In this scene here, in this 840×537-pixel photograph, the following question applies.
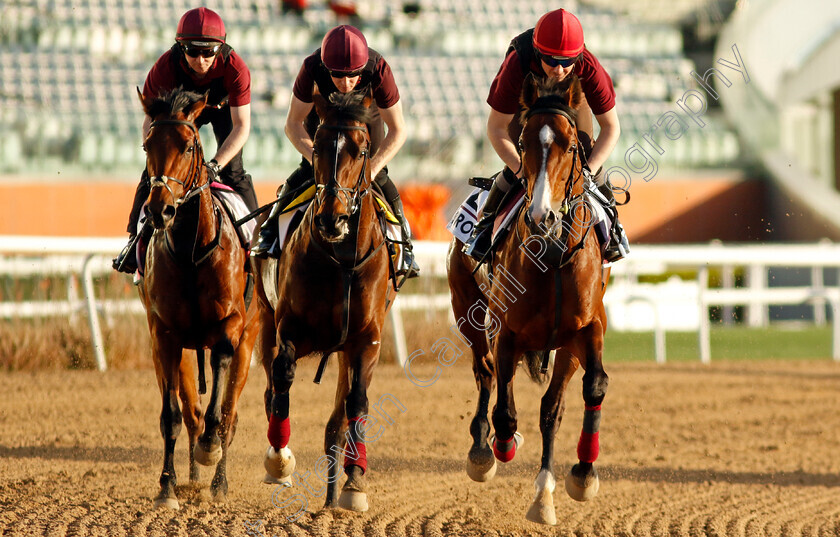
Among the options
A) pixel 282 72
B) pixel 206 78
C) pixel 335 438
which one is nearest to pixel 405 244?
pixel 335 438

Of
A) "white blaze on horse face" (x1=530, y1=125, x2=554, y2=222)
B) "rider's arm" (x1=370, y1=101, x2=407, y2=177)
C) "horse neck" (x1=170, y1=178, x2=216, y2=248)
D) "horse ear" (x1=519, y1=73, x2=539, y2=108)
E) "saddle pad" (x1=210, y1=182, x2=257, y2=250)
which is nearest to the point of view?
"white blaze on horse face" (x1=530, y1=125, x2=554, y2=222)

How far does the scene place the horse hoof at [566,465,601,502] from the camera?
4.71m

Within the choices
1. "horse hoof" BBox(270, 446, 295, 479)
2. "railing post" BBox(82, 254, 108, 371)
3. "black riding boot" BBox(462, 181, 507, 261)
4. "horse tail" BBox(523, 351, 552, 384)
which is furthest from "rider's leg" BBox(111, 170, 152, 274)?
"railing post" BBox(82, 254, 108, 371)

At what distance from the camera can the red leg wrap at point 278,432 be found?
4938 millimetres

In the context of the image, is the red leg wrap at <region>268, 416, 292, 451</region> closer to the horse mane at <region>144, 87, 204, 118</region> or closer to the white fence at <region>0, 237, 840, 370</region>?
the horse mane at <region>144, 87, 204, 118</region>

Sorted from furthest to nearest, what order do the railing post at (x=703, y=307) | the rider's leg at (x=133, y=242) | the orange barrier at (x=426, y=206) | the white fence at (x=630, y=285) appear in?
1. the orange barrier at (x=426, y=206)
2. the railing post at (x=703, y=307)
3. the white fence at (x=630, y=285)
4. the rider's leg at (x=133, y=242)

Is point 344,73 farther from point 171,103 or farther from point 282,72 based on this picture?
point 282,72

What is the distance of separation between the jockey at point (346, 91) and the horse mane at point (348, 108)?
0.19 metres

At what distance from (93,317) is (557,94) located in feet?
17.3

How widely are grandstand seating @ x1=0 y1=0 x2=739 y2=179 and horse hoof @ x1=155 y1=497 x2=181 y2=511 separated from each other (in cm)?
1560

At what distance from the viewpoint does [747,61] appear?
2345 cm

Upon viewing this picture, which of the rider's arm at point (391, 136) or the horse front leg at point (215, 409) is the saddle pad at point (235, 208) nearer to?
the horse front leg at point (215, 409)

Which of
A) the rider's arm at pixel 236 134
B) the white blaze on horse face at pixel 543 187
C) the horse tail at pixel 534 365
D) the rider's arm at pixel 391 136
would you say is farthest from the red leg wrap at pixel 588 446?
the rider's arm at pixel 236 134

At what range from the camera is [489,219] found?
5230 mm
